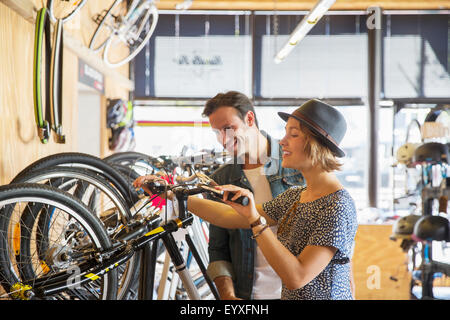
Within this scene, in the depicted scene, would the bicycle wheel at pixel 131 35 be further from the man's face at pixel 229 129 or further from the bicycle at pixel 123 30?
the man's face at pixel 229 129

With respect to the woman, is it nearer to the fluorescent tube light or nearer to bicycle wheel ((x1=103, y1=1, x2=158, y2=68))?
the fluorescent tube light

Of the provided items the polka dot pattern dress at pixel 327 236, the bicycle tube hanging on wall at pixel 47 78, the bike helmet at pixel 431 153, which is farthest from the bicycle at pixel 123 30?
the bike helmet at pixel 431 153

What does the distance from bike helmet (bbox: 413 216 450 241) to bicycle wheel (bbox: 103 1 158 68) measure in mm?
1974

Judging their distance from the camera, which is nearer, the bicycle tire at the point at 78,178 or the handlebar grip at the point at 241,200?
the handlebar grip at the point at 241,200

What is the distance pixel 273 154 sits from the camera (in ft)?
3.62

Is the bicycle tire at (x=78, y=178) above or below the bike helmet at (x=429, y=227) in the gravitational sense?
above

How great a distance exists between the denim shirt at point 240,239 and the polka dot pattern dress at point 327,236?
16 cm

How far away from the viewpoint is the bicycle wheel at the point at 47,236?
3.95 ft

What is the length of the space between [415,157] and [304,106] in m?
2.11

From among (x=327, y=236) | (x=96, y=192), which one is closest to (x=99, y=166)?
(x=96, y=192)

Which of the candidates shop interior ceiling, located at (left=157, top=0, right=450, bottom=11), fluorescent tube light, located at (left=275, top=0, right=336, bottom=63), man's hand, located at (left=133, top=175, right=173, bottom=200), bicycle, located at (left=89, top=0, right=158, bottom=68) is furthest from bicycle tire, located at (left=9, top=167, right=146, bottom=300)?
fluorescent tube light, located at (left=275, top=0, right=336, bottom=63)

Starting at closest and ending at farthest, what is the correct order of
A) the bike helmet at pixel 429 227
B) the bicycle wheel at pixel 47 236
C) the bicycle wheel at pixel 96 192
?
the bicycle wheel at pixel 47 236 → the bicycle wheel at pixel 96 192 → the bike helmet at pixel 429 227

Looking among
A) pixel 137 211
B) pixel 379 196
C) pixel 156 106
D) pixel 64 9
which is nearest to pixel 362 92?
pixel 379 196

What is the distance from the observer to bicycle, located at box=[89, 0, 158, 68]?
1170mm
